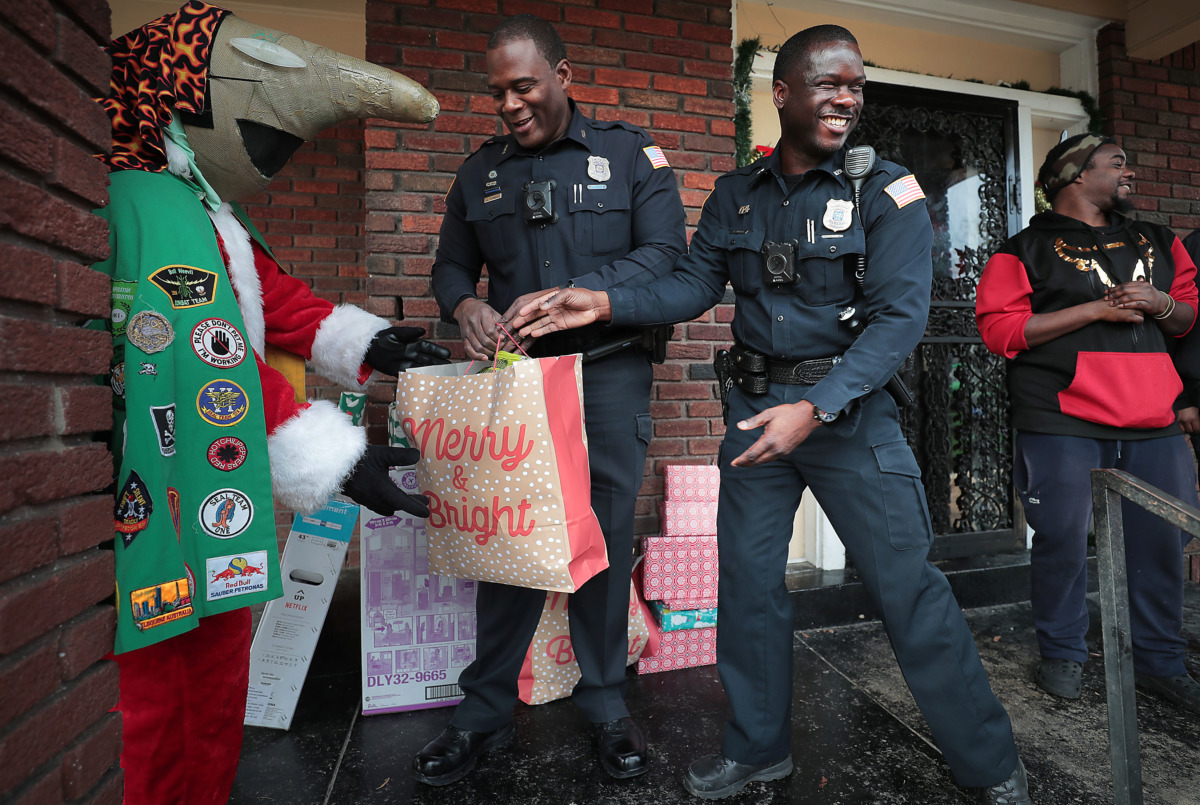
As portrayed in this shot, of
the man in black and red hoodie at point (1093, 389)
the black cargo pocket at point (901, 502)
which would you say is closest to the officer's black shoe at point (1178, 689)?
the man in black and red hoodie at point (1093, 389)

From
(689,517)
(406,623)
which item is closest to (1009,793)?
(689,517)

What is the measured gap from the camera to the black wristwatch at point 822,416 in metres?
1.53

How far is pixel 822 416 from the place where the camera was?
5.03 feet

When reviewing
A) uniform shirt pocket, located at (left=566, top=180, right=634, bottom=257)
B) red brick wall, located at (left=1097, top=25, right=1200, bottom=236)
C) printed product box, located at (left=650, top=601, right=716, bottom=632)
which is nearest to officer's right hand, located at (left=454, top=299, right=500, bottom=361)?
uniform shirt pocket, located at (left=566, top=180, right=634, bottom=257)

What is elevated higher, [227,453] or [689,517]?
[227,453]

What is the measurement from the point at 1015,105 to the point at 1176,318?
2.00m

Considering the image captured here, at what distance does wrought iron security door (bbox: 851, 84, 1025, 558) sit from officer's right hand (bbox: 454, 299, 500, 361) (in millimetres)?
2706

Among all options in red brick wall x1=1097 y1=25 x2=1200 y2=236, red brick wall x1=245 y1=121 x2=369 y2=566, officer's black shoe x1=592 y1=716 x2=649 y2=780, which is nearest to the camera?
officer's black shoe x1=592 y1=716 x2=649 y2=780

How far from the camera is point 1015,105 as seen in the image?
3.89m

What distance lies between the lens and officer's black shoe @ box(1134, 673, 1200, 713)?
7.73ft

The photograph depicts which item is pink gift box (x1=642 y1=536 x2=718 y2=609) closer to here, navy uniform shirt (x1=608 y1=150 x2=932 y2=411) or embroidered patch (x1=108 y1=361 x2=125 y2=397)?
navy uniform shirt (x1=608 y1=150 x2=932 y2=411)

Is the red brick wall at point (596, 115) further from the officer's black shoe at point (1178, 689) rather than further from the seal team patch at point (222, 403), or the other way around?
the officer's black shoe at point (1178, 689)

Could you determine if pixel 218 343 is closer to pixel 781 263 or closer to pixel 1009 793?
pixel 781 263

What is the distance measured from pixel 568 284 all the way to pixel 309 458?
0.84 meters
